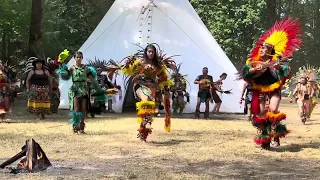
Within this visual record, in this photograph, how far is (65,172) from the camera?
20.5 feet

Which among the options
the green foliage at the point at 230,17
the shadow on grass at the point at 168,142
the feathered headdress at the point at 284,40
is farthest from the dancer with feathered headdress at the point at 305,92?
the green foliage at the point at 230,17

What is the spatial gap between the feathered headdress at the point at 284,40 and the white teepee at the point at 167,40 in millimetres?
7118

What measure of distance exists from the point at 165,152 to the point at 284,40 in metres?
2.80

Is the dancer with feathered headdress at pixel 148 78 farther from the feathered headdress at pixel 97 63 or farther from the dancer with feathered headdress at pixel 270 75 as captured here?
the feathered headdress at pixel 97 63

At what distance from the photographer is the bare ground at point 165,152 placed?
20.6ft

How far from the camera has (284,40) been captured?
879 centimetres

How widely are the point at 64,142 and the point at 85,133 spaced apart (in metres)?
1.30

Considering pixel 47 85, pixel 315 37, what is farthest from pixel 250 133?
pixel 315 37

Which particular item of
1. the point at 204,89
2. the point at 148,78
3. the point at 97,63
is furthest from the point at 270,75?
the point at 97,63

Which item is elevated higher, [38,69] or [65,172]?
[38,69]

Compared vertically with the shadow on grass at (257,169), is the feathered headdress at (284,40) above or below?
above

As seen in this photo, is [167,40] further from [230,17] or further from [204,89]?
[230,17]

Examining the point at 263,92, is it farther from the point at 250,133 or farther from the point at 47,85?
the point at 47,85

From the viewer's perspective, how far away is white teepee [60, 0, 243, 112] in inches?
635
